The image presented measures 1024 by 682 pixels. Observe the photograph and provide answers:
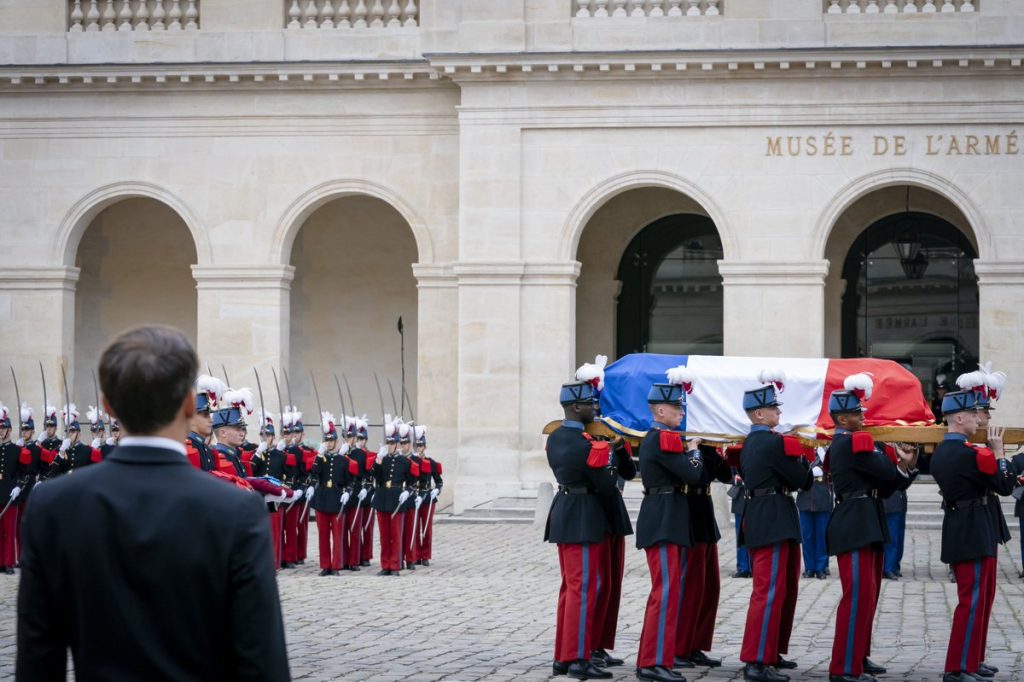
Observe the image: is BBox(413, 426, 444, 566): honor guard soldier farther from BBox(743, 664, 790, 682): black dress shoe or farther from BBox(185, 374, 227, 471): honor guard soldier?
BBox(743, 664, 790, 682): black dress shoe

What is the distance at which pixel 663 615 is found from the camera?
30.7 feet

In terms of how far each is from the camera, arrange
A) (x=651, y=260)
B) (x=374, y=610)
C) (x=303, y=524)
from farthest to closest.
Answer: (x=651, y=260) < (x=303, y=524) < (x=374, y=610)

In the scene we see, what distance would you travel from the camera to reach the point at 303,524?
17.6m

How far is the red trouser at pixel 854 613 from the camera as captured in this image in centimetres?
921

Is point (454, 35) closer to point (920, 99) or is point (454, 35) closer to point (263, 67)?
point (263, 67)

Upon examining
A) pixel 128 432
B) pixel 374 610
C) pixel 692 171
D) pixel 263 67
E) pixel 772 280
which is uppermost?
pixel 263 67

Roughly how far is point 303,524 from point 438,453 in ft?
25.5

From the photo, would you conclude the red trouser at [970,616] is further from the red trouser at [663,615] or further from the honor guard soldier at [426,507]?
the honor guard soldier at [426,507]

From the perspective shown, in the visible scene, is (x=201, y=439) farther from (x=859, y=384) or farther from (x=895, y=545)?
(x=895, y=545)

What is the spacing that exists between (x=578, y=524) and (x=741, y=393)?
2.34m

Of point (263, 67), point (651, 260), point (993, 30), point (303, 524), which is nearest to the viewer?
point (303, 524)

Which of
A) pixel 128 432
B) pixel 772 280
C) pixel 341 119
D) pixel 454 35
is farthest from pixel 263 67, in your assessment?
pixel 128 432

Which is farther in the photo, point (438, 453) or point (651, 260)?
point (651, 260)

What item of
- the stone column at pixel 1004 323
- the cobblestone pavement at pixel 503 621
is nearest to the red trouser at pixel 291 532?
the cobblestone pavement at pixel 503 621
